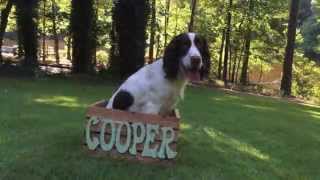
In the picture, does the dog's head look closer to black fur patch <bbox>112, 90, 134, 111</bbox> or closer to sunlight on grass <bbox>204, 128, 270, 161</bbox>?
black fur patch <bbox>112, 90, 134, 111</bbox>

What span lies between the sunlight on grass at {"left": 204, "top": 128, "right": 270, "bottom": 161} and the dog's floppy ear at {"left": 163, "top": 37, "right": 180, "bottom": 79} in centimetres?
179

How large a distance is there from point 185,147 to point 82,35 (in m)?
14.3

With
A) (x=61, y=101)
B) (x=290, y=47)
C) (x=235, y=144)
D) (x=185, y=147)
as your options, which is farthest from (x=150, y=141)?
(x=290, y=47)

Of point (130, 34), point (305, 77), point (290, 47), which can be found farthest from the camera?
point (305, 77)

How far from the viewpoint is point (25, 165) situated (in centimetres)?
559

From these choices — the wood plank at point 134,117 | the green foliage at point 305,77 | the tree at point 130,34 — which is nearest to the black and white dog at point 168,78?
the wood plank at point 134,117

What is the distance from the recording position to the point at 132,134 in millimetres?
5770

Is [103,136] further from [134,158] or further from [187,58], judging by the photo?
[187,58]

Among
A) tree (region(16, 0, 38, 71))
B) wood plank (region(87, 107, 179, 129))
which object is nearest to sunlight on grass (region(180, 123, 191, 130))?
wood plank (region(87, 107, 179, 129))

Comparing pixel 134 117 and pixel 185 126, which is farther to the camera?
pixel 185 126

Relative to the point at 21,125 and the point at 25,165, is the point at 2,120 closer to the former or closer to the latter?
the point at 21,125

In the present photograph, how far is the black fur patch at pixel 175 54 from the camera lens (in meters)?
5.58

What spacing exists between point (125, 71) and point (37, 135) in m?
11.6

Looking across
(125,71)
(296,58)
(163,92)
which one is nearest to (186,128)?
(163,92)
